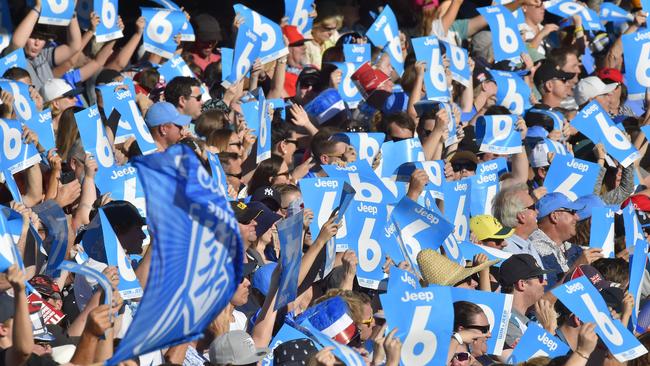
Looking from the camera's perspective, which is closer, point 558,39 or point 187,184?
point 187,184

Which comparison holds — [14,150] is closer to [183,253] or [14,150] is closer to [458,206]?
[458,206]

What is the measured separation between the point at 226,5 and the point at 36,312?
702 cm

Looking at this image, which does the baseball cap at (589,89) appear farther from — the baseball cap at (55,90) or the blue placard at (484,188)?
the baseball cap at (55,90)

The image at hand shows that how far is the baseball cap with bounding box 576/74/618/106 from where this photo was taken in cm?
1159

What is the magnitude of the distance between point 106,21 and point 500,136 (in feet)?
9.39

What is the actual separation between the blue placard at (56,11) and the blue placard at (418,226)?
10.1ft

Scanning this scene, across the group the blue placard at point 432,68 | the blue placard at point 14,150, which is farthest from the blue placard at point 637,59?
the blue placard at point 14,150

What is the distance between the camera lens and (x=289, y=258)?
6.62 metres

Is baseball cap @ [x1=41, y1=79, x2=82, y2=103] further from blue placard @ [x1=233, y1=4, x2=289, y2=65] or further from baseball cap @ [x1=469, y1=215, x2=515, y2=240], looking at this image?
baseball cap @ [x1=469, y1=215, x2=515, y2=240]

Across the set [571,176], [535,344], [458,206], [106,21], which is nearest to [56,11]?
[106,21]

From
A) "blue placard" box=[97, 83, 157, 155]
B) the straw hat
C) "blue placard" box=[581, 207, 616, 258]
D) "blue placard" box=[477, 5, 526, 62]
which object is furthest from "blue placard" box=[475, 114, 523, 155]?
"blue placard" box=[97, 83, 157, 155]

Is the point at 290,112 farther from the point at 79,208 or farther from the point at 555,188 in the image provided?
the point at 79,208

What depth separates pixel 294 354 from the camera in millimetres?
6262

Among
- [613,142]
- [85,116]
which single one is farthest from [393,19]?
[85,116]
